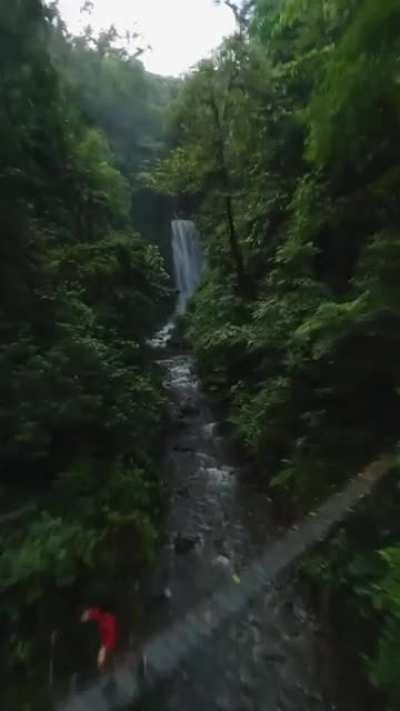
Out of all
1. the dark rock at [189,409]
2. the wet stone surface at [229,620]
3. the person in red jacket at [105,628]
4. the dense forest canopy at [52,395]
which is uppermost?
the dense forest canopy at [52,395]

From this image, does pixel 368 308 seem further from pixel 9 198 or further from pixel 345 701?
pixel 9 198

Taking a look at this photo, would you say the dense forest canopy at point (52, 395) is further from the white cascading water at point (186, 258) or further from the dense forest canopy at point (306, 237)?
the white cascading water at point (186, 258)

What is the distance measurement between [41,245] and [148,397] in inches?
105

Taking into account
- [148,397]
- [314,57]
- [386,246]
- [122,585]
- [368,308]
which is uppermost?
[314,57]

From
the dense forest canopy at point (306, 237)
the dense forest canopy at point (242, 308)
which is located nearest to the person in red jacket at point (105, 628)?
the dense forest canopy at point (242, 308)

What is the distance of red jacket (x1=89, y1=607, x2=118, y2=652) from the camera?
4039mm

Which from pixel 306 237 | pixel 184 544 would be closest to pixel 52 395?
pixel 184 544

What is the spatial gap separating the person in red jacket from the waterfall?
19.4 m

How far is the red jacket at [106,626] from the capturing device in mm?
4039

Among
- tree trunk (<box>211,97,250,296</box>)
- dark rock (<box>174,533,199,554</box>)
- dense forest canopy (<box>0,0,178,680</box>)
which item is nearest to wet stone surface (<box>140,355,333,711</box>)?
dark rock (<box>174,533,199,554</box>)

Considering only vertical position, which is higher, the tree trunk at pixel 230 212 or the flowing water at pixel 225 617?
the tree trunk at pixel 230 212

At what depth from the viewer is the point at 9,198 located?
224 inches

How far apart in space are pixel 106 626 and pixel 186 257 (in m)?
22.4

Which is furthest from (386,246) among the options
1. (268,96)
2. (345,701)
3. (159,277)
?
(268,96)
